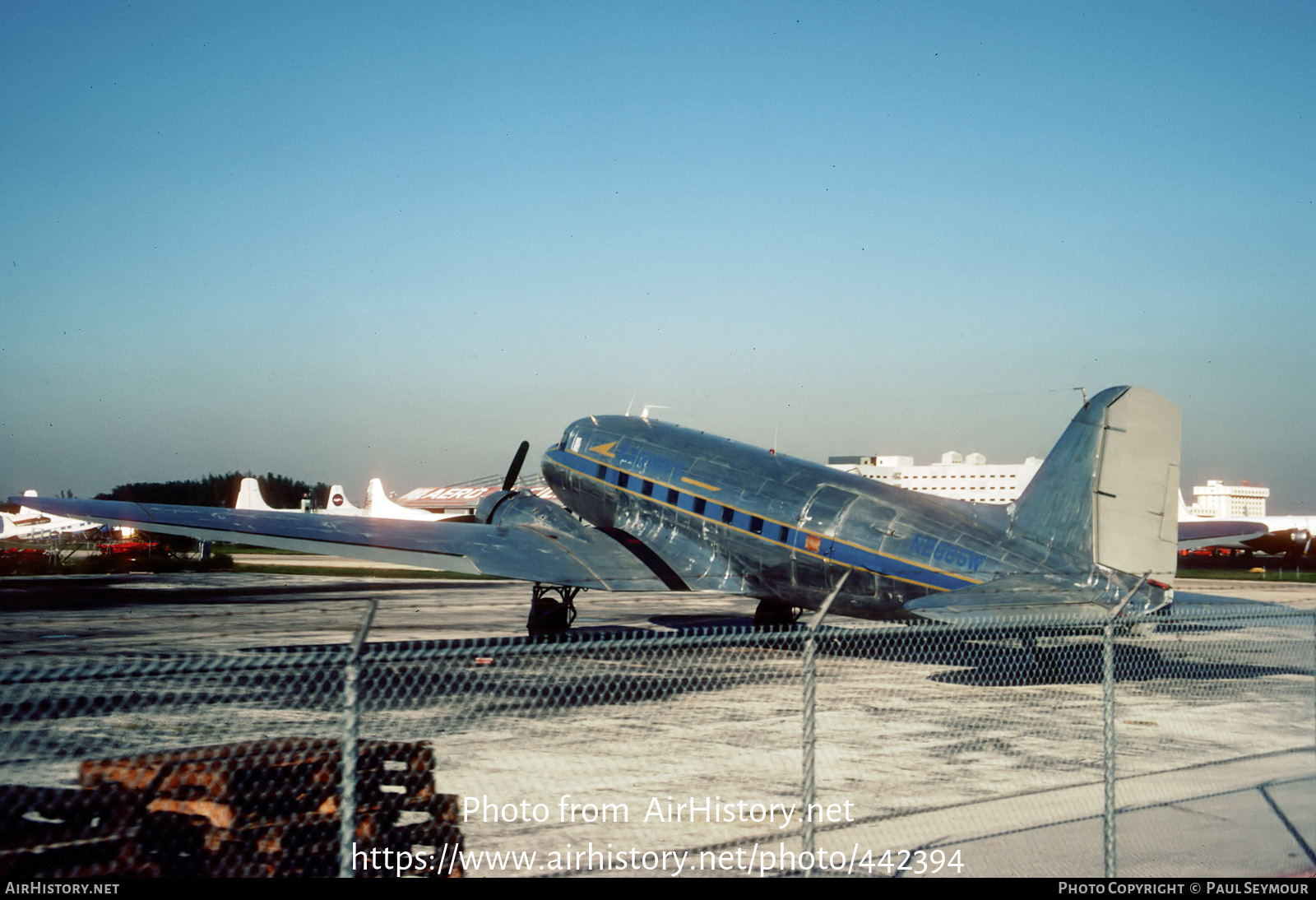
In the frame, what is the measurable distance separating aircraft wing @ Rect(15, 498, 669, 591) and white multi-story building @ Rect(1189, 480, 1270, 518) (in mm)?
93742

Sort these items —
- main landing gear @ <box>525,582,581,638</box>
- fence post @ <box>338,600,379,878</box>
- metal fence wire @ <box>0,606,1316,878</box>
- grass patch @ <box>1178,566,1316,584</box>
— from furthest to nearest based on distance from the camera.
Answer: grass patch @ <box>1178,566,1316,584</box> → main landing gear @ <box>525,582,581,638</box> → metal fence wire @ <box>0,606,1316,878</box> → fence post @ <box>338,600,379,878</box>

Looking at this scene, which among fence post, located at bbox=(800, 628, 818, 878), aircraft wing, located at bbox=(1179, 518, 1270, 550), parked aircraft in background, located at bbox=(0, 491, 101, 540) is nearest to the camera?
fence post, located at bbox=(800, 628, 818, 878)

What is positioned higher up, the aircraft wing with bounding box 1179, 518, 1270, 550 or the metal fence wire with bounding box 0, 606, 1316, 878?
the aircraft wing with bounding box 1179, 518, 1270, 550

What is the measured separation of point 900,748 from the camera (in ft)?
36.4

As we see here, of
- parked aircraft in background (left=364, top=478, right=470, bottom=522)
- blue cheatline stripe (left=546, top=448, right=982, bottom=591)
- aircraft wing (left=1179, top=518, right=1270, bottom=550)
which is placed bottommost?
parked aircraft in background (left=364, top=478, right=470, bottom=522)

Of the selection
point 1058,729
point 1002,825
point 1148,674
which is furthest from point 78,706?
point 1148,674

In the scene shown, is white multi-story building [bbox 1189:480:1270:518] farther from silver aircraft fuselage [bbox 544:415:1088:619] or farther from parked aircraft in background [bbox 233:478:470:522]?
silver aircraft fuselage [bbox 544:415:1088:619]

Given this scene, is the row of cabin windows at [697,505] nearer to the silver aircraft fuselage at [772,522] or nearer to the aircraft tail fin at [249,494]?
the silver aircraft fuselage at [772,522]

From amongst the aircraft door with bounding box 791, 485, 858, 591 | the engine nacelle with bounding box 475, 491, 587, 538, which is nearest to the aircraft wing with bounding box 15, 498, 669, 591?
the engine nacelle with bounding box 475, 491, 587, 538

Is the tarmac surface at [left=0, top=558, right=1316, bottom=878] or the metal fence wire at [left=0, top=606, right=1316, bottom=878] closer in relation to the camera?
the metal fence wire at [left=0, top=606, right=1316, bottom=878]

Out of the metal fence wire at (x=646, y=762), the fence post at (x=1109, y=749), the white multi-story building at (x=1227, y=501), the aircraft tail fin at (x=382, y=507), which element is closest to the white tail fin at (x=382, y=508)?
the aircraft tail fin at (x=382, y=507)

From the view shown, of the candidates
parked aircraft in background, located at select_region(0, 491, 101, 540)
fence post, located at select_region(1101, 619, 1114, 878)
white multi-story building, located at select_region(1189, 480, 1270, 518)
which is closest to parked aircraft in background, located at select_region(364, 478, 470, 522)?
parked aircraft in background, located at select_region(0, 491, 101, 540)

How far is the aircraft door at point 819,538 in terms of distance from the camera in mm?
17312

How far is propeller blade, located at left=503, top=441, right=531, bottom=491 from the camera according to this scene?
24.2 m
